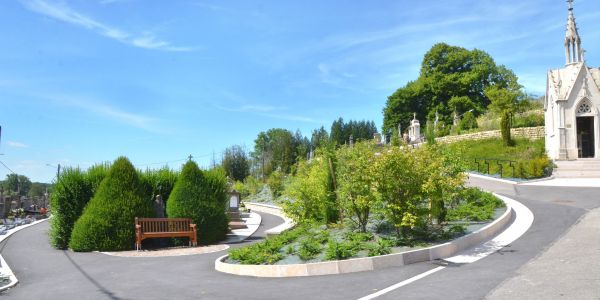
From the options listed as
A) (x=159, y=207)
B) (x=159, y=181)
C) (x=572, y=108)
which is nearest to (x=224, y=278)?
(x=159, y=207)

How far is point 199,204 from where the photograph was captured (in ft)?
53.9

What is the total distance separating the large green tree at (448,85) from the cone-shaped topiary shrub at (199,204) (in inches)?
2075

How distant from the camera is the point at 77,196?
52.5ft

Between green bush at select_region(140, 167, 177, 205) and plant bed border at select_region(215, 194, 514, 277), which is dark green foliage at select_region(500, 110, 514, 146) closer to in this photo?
green bush at select_region(140, 167, 177, 205)

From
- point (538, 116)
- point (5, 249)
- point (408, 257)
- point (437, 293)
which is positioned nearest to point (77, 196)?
point (5, 249)

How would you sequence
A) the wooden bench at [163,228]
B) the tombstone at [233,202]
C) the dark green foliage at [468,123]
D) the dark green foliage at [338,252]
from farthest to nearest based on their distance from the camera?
the dark green foliage at [468,123]
the tombstone at [233,202]
the wooden bench at [163,228]
the dark green foliage at [338,252]

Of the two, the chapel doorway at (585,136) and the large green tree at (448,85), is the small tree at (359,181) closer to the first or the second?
the chapel doorway at (585,136)

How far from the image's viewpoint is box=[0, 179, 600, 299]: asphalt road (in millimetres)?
7371

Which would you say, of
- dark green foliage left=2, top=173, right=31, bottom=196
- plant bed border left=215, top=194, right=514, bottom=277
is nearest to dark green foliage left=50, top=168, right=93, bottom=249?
plant bed border left=215, top=194, right=514, bottom=277

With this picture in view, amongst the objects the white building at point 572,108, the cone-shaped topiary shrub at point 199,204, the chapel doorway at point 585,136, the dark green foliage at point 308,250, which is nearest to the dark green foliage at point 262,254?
the dark green foliage at point 308,250

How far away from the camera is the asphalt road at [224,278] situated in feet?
24.2

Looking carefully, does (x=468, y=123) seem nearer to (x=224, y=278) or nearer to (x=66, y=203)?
(x=66, y=203)

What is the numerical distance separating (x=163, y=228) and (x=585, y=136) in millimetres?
34980

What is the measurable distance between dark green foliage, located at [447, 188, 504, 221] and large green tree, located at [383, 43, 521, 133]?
50.1 meters
